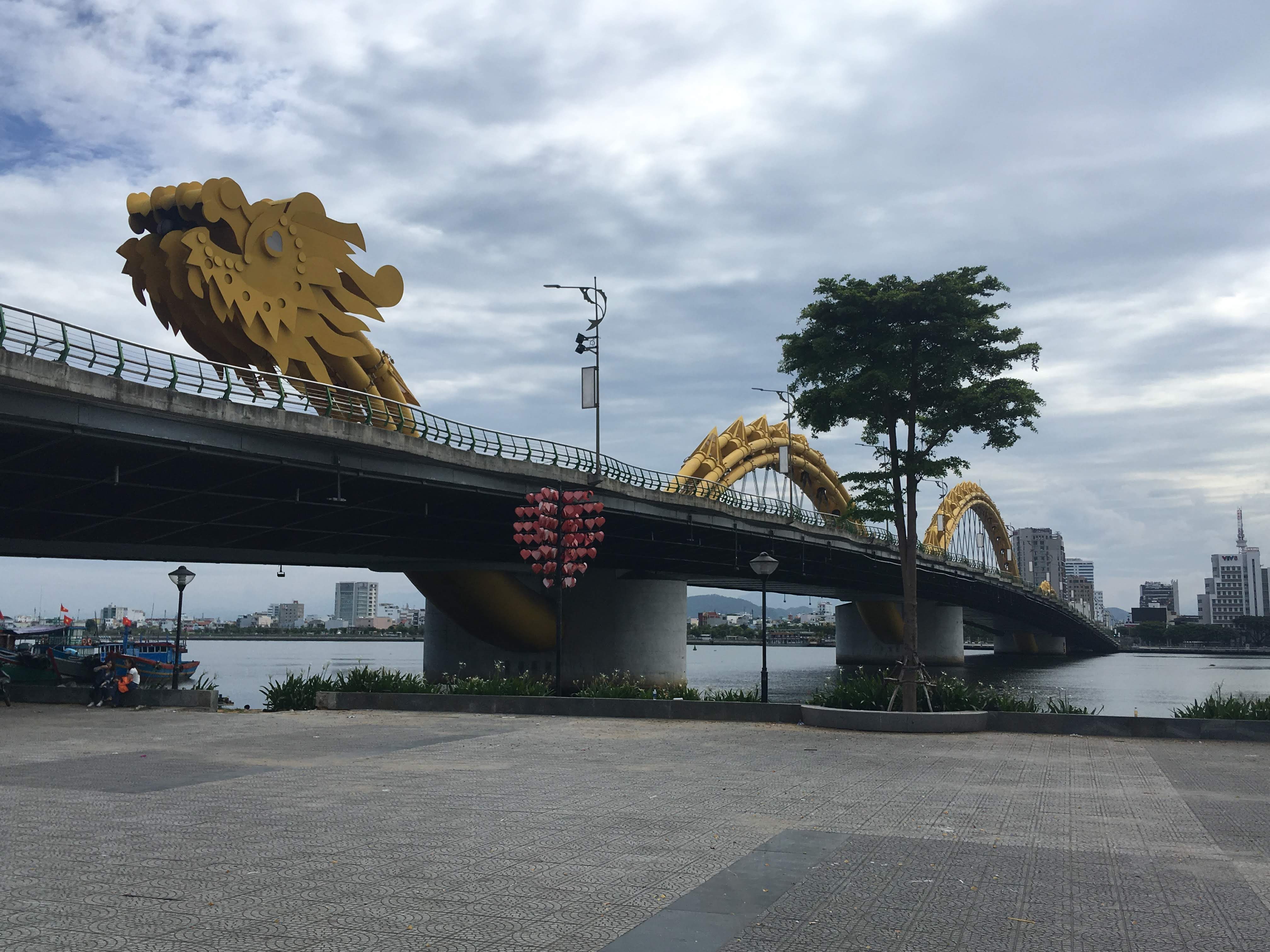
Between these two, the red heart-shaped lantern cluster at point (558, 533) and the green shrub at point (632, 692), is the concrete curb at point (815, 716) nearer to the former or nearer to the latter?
the green shrub at point (632, 692)

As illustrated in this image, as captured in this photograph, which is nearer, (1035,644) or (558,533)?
(558,533)

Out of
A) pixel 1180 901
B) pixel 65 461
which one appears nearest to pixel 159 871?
pixel 1180 901

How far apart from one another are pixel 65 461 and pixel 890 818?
26372mm

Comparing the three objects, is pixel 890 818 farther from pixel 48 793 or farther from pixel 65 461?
pixel 65 461

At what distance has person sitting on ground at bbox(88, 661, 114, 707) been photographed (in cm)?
2961

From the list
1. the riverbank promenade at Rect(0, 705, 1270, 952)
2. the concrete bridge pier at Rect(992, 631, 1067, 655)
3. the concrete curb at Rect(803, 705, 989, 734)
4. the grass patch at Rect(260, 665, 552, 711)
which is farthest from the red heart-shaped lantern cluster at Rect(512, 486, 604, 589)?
the concrete bridge pier at Rect(992, 631, 1067, 655)

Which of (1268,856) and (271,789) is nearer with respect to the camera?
(1268,856)

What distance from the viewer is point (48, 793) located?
13.3 m

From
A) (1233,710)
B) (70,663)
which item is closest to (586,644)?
(70,663)

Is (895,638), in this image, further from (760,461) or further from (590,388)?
(590,388)

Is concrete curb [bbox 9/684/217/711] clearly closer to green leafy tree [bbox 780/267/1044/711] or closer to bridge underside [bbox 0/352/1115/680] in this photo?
bridge underside [bbox 0/352/1115/680]

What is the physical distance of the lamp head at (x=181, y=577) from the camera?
32.2m

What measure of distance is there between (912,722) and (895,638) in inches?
3431

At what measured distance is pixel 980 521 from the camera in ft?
570
